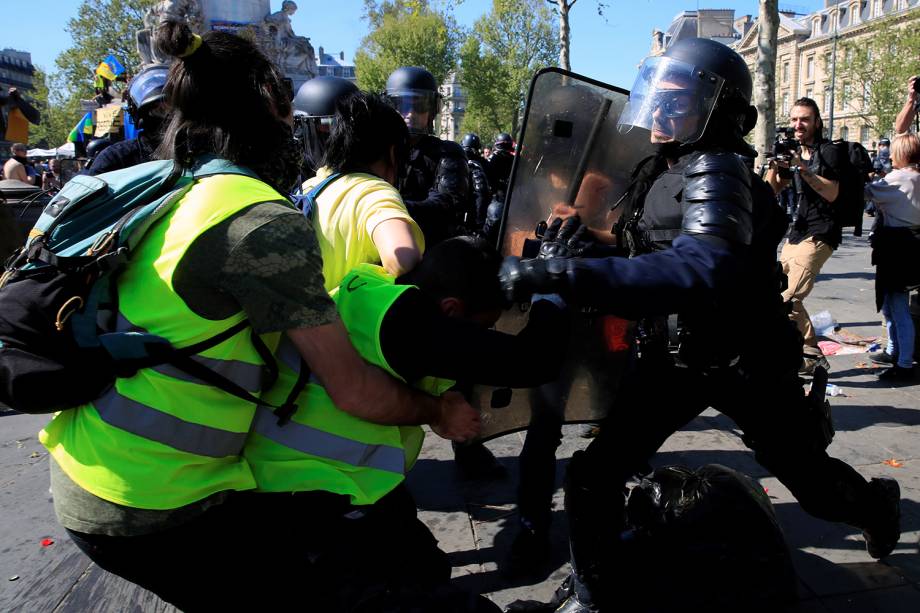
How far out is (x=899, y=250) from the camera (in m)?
4.94

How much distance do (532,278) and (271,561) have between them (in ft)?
2.59

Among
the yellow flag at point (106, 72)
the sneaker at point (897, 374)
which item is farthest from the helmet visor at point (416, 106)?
the yellow flag at point (106, 72)

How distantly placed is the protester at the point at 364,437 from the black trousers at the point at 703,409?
2.50 feet

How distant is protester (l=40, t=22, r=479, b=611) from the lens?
1.18 metres

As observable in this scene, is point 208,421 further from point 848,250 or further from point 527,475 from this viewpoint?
point 848,250

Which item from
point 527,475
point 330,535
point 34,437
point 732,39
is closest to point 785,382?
point 527,475

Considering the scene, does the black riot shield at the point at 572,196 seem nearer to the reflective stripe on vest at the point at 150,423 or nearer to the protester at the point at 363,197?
the protester at the point at 363,197

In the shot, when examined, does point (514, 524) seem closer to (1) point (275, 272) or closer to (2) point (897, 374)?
(1) point (275, 272)

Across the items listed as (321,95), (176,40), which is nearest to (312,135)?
(321,95)

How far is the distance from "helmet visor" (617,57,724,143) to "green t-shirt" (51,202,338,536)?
1.33m

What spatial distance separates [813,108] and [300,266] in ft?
15.7

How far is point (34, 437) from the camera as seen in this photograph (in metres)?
4.30

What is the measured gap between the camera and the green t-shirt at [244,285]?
117cm

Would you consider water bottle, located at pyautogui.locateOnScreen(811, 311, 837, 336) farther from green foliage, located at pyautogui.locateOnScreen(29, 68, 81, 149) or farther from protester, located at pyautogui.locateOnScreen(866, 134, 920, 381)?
green foliage, located at pyautogui.locateOnScreen(29, 68, 81, 149)
